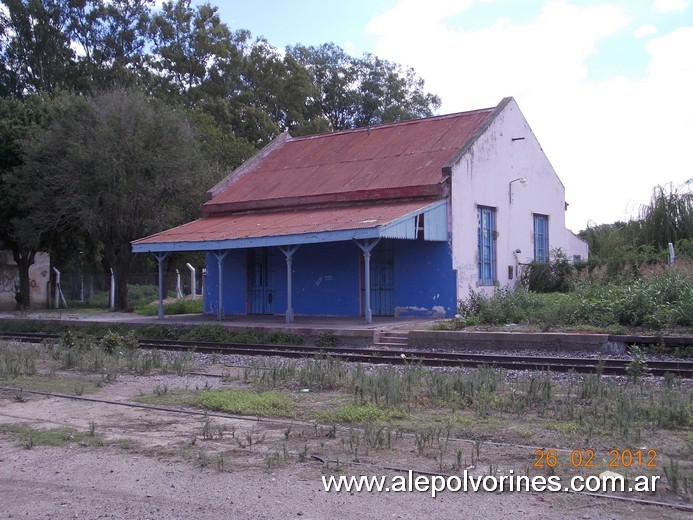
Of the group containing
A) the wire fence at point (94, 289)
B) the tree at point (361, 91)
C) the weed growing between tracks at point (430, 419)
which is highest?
the tree at point (361, 91)

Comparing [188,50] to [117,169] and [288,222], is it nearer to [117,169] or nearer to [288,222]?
[117,169]

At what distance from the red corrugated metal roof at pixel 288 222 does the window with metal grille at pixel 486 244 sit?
9.36ft

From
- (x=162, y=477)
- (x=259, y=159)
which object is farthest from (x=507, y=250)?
(x=162, y=477)

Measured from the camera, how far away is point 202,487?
6.37 metres

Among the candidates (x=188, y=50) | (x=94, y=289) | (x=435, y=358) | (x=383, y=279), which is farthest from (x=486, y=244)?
(x=188, y=50)

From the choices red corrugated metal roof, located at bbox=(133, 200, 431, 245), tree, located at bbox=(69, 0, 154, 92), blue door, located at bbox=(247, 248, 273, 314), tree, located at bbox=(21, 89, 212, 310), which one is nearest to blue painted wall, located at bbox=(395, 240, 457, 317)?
red corrugated metal roof, located at bbox=(133, 200, 431, 245)

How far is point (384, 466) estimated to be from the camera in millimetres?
6734

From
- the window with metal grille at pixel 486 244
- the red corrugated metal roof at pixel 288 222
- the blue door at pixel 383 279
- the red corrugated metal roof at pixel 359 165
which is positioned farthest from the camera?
the window with metal grille at pixel 486 244

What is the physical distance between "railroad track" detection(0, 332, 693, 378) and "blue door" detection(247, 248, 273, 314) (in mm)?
5791

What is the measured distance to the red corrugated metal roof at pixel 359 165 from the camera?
75.6ft

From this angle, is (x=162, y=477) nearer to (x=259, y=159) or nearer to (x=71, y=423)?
(x=71, y=423)

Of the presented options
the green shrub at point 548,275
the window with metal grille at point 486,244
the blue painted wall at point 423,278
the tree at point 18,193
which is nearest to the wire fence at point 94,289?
the tree at point 18,193

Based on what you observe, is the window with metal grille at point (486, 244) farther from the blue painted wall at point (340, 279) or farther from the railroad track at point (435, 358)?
the railroad track at point (435, 358)

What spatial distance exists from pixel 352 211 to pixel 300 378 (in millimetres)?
10976
